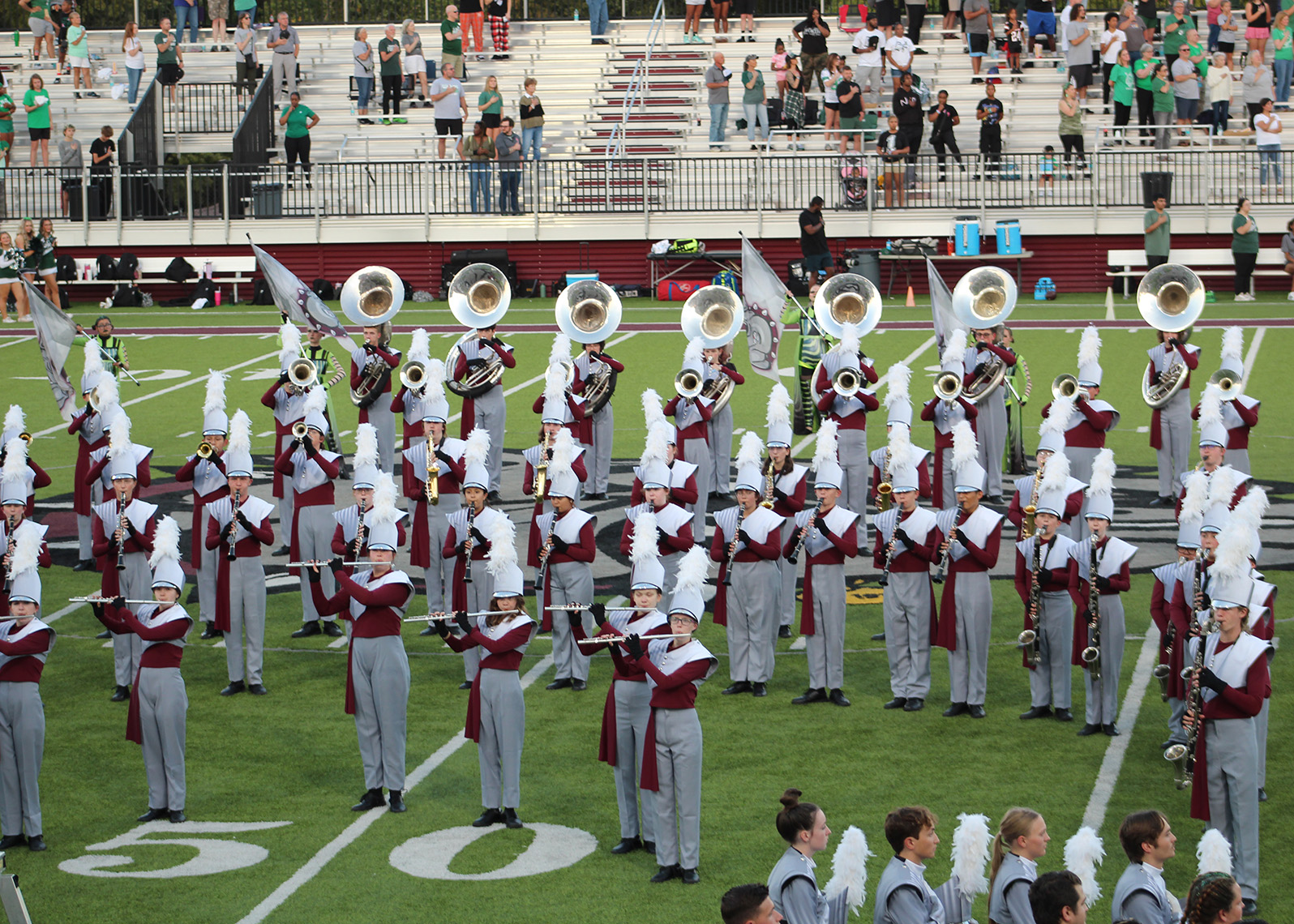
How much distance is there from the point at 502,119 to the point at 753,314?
16266 mm

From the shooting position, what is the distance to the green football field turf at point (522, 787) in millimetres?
9344

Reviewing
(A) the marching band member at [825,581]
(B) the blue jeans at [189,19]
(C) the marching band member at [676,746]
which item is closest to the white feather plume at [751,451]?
(A) the marching band member at [825,581]

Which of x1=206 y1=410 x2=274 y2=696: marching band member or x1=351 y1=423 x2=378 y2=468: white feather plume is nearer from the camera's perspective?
x1=351 y1=423 x2=378 y2=468: white feather plume

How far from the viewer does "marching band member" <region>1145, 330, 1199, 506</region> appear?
55.8ft

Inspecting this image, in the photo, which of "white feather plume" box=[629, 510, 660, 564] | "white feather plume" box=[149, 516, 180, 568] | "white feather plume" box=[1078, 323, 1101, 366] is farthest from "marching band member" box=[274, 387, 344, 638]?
"white feather plume" box=[1078, 323, 1101, 366]

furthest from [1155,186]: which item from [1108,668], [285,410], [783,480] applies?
[1108,668]

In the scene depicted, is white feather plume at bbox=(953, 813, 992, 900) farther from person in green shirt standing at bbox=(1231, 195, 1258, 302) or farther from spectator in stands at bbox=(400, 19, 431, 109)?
spectator in stands at bbox=(400, 19, 431, 109)

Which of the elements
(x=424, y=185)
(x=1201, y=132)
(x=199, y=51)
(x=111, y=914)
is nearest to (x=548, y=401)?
(x=111, y=914)

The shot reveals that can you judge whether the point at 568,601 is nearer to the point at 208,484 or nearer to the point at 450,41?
the point at 208,484

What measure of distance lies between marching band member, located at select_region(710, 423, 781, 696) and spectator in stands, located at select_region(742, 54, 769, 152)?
73.1 ft

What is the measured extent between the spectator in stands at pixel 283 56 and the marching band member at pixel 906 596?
2765cm

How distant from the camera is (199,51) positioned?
3925 cm

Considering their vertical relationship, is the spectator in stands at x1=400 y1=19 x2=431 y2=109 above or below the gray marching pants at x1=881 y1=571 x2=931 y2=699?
above

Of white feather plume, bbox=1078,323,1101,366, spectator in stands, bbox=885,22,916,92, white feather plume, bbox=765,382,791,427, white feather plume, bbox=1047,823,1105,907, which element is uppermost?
spectator in stands, bbox=885,22,916,92
